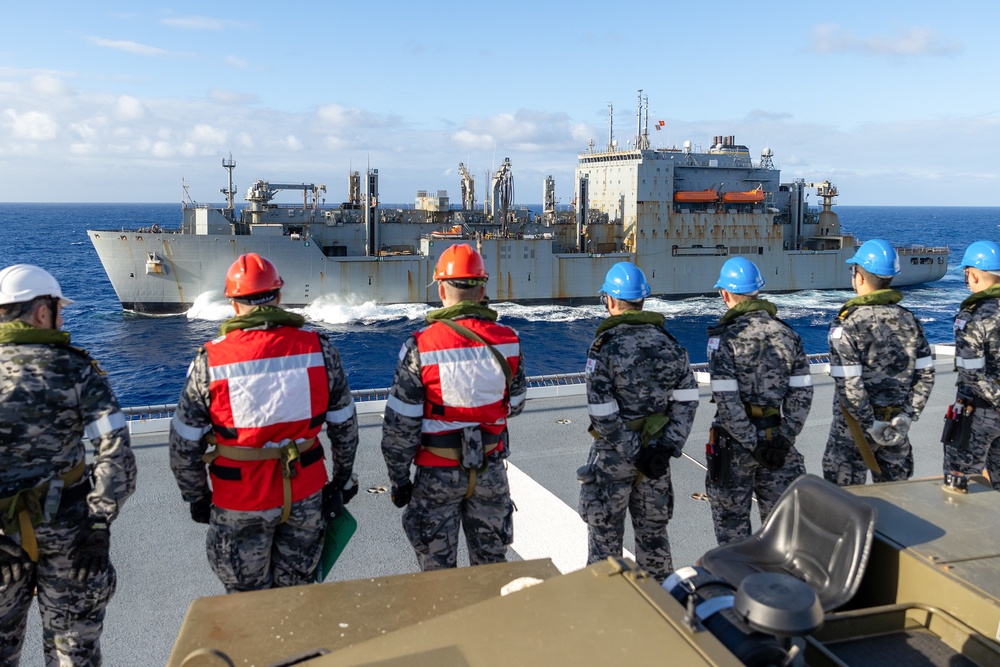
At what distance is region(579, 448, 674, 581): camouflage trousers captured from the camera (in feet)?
10.9

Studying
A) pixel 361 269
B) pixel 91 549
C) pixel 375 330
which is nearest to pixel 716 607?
Result: pixel 91 549

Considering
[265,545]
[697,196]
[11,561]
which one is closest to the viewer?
[11,561]

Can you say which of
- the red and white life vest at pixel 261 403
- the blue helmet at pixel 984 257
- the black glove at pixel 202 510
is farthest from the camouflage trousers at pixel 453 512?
the blue helmet at pixel 984 257

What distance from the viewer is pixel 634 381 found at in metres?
3.27

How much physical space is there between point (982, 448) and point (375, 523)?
3.57m

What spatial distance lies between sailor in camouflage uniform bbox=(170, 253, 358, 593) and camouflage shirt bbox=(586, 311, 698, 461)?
1.21 meters

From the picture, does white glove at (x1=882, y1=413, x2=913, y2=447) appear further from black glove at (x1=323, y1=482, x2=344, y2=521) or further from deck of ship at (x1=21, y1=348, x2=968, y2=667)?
black glove at (x1=323, y1=482, x2=344, y2=521)

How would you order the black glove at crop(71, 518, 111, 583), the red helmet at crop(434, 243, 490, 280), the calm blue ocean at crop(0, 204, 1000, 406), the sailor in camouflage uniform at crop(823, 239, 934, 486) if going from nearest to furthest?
the black glove at crop(71, 518, 111, 583) < the red helmet at crop(434, 243, 490, 280) < the sailor in camouflage uniform at crop(823, 239, 934, 486) < the calm blue ocean at crop(0, 204, 1000, 406)

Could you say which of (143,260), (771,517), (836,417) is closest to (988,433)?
(836,417)

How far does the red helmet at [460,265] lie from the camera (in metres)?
2.96

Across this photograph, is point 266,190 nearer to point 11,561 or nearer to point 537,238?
point 537,238

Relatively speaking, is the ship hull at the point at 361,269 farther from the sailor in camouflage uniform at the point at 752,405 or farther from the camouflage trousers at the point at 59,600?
the camouflage trousers at the point at 59,600

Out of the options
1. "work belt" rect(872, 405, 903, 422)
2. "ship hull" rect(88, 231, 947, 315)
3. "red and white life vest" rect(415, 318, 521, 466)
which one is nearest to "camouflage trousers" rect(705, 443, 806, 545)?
"work belt" rect(872, 405, 903, 422)

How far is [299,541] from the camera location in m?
2.76
